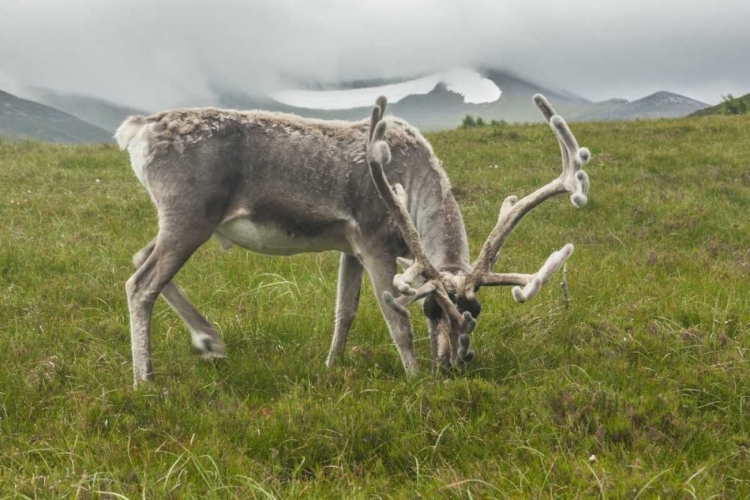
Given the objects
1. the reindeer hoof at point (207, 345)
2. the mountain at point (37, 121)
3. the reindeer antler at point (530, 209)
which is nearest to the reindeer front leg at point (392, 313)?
the reindeer antler at point (530, 209)

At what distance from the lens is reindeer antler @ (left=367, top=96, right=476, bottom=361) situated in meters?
4.63

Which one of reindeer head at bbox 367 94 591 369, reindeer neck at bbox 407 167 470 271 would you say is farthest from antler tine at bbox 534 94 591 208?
reindeer neck at bbox 407 167 470 271

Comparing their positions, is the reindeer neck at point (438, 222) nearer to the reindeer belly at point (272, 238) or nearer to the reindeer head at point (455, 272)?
the reindeer head at point (455, 272)

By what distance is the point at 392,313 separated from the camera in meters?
5.31

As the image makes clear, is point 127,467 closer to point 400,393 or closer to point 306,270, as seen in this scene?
point 400,393

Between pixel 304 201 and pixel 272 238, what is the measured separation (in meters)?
0.38

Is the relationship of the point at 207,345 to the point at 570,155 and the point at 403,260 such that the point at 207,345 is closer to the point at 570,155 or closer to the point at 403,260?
the point at 403,260

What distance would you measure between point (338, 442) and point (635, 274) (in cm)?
480

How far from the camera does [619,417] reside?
412 cm

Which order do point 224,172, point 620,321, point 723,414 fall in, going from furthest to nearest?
1. point 620,321
2. point 224,172
3. point 723,414

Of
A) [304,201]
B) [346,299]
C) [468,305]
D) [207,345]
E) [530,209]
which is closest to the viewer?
[468,305]

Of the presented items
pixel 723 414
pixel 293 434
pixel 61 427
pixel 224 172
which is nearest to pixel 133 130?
pixel 224 172

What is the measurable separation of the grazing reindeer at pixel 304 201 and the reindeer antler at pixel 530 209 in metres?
0.01

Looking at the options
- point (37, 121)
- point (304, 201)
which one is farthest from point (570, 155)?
point (37, 121)
